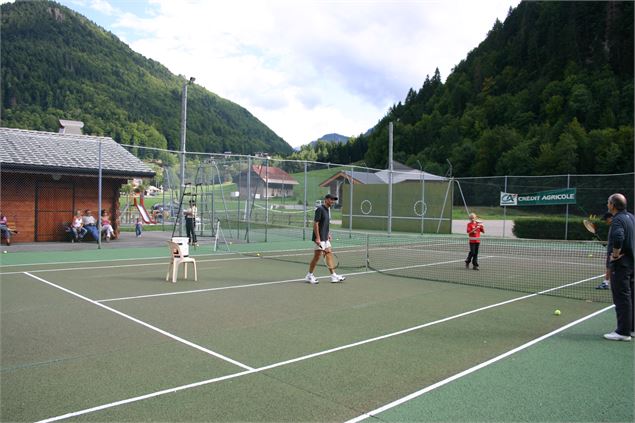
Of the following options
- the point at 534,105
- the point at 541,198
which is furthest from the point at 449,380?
the point at 534,105

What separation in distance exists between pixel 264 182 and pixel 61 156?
307 inches

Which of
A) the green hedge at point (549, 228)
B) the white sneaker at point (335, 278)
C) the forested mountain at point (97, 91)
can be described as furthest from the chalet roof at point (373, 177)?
the forested mountain at point (97, 91)

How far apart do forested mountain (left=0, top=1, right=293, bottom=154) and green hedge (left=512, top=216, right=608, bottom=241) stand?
4806 cm

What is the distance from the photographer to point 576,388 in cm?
455

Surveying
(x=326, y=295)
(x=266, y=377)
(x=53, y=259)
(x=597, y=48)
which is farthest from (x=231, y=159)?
(x=597, y=48)

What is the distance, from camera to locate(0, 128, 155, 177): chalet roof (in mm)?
17344

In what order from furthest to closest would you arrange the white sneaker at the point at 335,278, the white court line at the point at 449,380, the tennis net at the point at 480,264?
the tennis net at the point at 480,264 → the white sneaker at the point at 335,278 → the white court line at the point at 449,380

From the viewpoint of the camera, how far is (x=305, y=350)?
5.61 m

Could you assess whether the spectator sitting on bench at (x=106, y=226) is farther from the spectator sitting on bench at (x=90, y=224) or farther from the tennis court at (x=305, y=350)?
the tennis court at (x=305, y=350)

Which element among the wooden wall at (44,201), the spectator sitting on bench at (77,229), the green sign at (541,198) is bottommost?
the spectator sitting on bench at (77,229)

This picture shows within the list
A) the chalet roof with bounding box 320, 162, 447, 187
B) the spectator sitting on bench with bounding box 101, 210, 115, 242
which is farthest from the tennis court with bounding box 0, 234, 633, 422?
the chalet roof with bounding box 320, 162, 447, 187

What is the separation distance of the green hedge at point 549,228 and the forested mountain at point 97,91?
48.1 m

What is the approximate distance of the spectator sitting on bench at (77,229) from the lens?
18.4 metres

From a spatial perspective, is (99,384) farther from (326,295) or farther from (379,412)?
(326,295)
